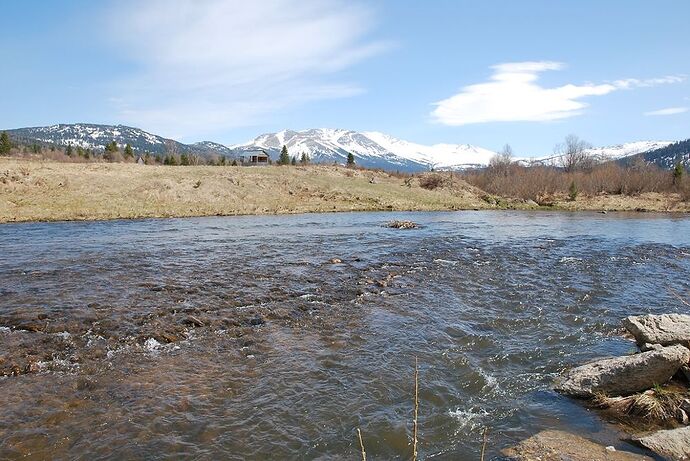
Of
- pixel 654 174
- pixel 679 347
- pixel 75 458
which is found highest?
pixel 654 174

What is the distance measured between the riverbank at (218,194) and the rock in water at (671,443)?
39894mm

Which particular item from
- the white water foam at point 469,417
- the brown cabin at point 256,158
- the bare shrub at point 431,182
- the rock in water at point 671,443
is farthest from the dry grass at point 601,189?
the white water foam at point 469,417

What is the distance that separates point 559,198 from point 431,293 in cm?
6897

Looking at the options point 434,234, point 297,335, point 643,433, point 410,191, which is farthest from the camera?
point 410,191

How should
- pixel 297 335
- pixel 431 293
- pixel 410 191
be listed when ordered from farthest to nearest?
pixel 410 191
pixel 431 293
pixel 297 335

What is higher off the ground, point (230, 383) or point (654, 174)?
point (654, 174)

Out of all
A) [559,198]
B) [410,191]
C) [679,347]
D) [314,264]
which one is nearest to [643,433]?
[679,347]

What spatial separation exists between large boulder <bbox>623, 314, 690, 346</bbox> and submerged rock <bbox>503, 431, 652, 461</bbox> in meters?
4.39

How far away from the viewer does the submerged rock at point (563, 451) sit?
19.0 feet

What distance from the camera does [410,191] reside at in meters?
67.1

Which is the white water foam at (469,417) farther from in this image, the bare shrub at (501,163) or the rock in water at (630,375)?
the bare shrub at (501,163)

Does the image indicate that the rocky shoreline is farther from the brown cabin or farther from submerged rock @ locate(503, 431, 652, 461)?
the brown cabin

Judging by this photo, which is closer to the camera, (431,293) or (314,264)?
(431,293)

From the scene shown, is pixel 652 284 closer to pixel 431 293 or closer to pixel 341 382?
pixel 431 293
